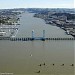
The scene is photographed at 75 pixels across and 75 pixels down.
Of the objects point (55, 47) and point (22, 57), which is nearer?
point (22, 57)

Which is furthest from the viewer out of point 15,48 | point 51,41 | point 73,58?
point 51,41

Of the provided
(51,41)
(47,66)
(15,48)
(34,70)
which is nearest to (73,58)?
(47,66)

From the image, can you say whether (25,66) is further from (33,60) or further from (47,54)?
(47,54)

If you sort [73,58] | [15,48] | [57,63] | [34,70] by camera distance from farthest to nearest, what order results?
[15,48] < [73,58] < [57,63] < [34,70]

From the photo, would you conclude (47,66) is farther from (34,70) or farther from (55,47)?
(55,47)

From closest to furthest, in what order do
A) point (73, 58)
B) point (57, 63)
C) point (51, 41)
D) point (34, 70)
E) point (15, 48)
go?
point (34, 70) < point (57, 63) < point (73, 58) < point (15, 48) < point (51, 41)

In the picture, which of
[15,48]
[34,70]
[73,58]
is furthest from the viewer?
[15,48]

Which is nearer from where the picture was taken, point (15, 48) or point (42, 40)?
point (15, 48)

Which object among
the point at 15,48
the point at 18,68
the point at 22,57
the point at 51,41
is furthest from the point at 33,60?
the point at 51,41
